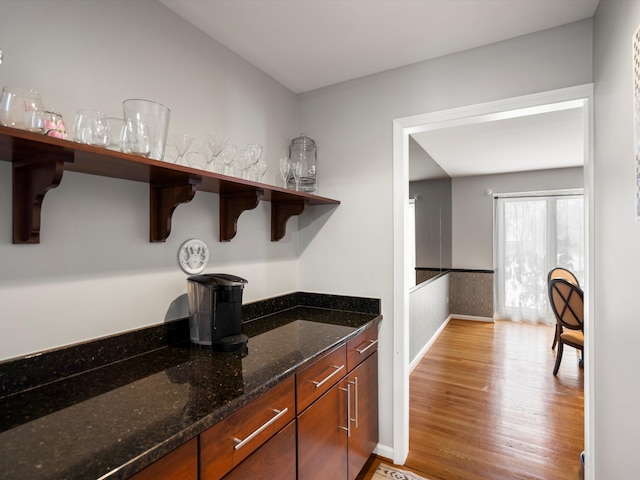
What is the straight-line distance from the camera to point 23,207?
1066mm

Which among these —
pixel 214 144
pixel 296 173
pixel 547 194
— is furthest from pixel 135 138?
pixel 547 194

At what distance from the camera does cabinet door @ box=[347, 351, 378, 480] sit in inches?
70.5

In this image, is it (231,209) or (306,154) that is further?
(306,154)

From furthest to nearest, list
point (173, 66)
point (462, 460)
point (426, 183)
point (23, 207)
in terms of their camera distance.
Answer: point (426, 183) → point (462, 460) → point (173, 66) → point (23, 207)

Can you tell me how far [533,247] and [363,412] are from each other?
4806 mm

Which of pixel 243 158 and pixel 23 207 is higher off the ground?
pixel 243 158

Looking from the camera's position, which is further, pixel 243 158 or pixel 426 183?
pixel 426 183

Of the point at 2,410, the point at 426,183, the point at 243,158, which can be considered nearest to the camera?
the point at 2,410

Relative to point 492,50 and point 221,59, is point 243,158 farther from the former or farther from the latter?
point 492,50

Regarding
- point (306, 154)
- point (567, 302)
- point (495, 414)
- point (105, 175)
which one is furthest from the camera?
point (567, 302)

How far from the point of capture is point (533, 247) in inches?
214

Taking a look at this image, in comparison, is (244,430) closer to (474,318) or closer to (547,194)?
(474,318)

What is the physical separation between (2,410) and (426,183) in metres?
4.25

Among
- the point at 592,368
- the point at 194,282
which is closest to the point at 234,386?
the point at 194,282
